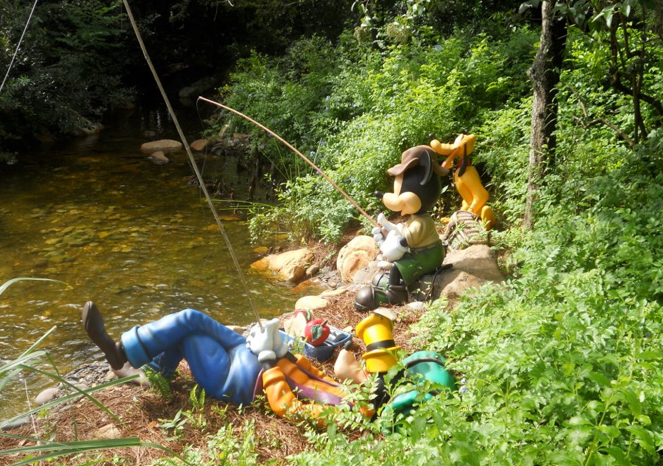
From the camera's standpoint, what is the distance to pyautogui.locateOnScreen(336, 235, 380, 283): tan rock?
5.03 meters

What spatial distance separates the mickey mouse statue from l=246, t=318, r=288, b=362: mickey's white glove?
1204mm

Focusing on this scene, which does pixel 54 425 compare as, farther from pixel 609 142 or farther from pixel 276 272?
pixel 609 142

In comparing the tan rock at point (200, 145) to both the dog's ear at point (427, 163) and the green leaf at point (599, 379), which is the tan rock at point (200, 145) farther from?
the green leaf at point (599, 379)

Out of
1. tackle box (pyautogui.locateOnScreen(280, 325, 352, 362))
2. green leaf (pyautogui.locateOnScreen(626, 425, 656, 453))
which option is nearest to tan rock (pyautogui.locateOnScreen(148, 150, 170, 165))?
tackle box (pyautogui.locateOnScreen(280, 325, 352, 362))

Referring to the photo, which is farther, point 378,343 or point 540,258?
point 540,258

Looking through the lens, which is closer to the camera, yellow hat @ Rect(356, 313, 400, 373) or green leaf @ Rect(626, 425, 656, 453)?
green leaf @ Rect(626, 425, 656, 453)

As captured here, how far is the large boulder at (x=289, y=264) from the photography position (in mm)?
5480

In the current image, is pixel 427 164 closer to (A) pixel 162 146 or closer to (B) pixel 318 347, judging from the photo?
(B) pixel 318 347

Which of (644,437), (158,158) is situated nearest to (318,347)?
(644,437)

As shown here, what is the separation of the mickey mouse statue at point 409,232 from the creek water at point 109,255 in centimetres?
116

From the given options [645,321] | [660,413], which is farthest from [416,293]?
[660,413]

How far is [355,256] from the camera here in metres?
5.08

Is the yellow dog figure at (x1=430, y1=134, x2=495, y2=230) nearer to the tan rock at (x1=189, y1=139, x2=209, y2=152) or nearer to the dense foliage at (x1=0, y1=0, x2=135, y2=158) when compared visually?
the dense foliage at (x1=0, y1=0, x2=135, y2=158)

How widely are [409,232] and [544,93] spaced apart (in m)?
1.45
